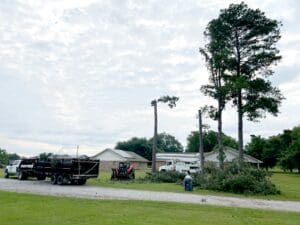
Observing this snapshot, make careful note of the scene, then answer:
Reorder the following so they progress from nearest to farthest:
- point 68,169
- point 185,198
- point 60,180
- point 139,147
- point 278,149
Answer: point 185,198, point 68,169, point 60,180, point 278,149, point 139,147

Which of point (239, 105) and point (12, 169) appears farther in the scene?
point (12, 169)

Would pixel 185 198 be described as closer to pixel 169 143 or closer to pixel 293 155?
pixel 293 155

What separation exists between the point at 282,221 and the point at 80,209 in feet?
21.5

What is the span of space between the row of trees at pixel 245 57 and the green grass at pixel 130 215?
1832 cm

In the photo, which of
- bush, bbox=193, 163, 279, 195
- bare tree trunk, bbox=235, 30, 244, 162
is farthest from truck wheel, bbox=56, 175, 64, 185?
bare tree trunk, bbox=235, 30, 244, 162

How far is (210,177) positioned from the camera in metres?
26.8

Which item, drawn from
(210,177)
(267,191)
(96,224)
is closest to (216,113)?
(210,177)

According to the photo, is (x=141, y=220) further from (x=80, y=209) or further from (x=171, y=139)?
(x=171, y=139)

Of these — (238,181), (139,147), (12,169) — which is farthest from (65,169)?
(139,147)

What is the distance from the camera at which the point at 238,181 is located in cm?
2444

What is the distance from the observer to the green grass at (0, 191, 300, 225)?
1090 centimetres

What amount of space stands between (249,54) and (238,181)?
1295cm

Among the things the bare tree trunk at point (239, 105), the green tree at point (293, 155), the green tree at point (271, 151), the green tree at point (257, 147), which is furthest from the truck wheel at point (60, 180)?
the green tree at point (257, 147)

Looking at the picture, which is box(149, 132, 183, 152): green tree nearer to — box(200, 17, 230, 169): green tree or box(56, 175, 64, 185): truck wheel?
box(200, 17, 230, 169): green tree
